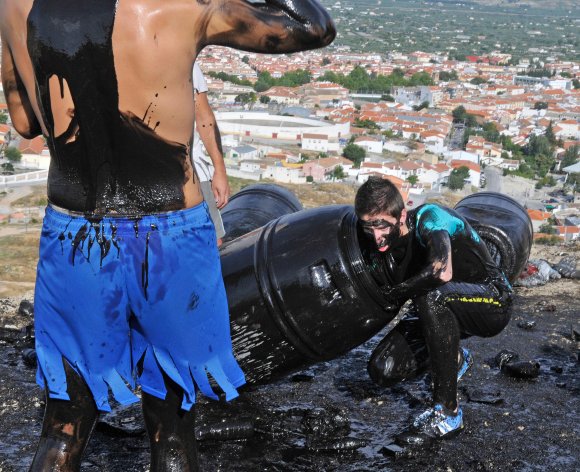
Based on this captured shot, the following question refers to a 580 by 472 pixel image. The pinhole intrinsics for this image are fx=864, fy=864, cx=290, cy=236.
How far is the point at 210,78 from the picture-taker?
111438 mm

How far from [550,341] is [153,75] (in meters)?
3.89

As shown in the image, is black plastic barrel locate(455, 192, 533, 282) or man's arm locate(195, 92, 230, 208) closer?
man's arm locate(195, 92, 230, 208)

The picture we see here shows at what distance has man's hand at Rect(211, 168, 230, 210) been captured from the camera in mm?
3693

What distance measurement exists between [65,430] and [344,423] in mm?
1818

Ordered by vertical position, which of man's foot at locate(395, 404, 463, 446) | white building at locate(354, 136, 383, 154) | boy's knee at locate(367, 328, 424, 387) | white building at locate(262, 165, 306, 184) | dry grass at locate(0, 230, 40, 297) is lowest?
white building at locate(354, 136, 383, 154)

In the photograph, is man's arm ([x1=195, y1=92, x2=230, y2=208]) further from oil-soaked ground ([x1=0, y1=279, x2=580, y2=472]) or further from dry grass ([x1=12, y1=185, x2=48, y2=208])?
dry grass ([x1=12, y1=185, x2=48, y2=208])

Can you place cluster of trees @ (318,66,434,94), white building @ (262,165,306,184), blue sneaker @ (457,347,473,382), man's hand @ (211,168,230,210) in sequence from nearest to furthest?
man's hand @ (211,168,230,210) < blue sneaker @ (457,347,473,382) < white building @ (262,165,306,184) < cluster of trees @ (318,66,434,94)

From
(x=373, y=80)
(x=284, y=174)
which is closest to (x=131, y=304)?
(x=284, y=174)

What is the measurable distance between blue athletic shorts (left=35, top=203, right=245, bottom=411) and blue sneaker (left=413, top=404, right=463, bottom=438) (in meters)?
1.58

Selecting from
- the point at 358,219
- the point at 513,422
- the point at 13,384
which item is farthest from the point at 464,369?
the point at 13,384

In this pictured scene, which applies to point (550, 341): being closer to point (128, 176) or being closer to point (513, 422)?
point (513, 422)

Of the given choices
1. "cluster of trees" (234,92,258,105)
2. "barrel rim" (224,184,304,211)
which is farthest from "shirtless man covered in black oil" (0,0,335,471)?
"cluster of trees" (234,92,258,105)

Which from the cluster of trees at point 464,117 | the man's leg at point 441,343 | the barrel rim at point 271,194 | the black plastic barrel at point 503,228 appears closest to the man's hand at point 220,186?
the man's leg at point 441,343

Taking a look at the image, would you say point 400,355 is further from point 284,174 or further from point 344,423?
point 284,174
